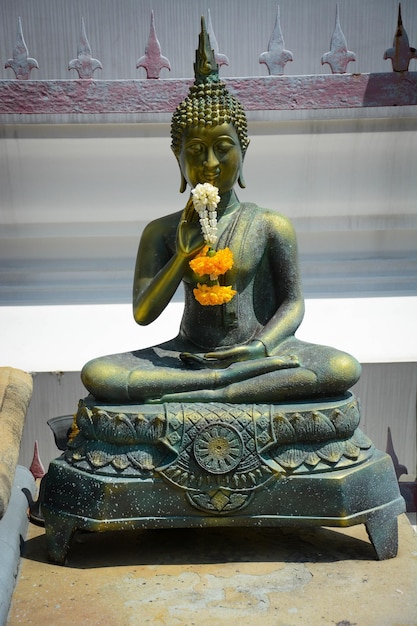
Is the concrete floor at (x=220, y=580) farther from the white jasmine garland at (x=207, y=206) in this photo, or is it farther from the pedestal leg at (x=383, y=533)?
the white jasmine garland at (x=207, y=206)

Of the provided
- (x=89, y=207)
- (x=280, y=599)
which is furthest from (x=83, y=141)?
(x=280, y=599)

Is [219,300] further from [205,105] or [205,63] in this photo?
[205,63]

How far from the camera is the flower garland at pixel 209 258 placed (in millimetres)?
3656

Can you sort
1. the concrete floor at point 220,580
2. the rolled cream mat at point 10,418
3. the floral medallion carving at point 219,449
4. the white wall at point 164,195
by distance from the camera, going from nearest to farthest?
1. the concrete floor at point 220,580
2. the floral medallion carving at point 219,449
3. the rolled cream mat at point 10,418
4. the white wall at point 164,195

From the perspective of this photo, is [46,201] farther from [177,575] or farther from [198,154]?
[177,575]

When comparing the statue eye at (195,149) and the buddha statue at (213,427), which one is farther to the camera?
the statue eye at (195,149)

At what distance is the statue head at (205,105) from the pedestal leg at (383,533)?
1537 millimetres

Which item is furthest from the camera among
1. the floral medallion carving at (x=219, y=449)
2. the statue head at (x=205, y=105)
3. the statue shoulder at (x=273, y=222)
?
the statue shoulder at (x=273, y=222)

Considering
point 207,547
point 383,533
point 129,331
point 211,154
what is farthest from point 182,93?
point 383,533

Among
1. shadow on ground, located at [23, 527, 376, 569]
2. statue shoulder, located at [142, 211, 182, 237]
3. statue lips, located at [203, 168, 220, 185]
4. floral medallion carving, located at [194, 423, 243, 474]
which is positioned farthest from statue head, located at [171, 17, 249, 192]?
shadow on ground, located at [23, 527, 376, 569]

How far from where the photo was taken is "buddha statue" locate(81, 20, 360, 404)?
3586 millimetres

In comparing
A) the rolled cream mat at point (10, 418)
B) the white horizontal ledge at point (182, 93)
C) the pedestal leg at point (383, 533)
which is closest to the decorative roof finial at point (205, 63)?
the white horizontal ledge at point (182, 93)

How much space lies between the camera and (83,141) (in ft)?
18.7

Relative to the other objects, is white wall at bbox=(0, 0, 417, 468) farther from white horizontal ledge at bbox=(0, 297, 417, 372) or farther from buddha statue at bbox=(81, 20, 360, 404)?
buddha statue at bbox=(81, 20, 360, 404)
